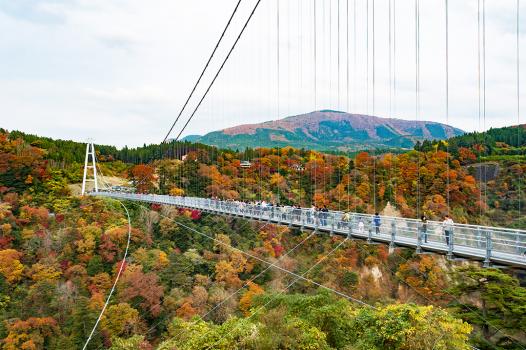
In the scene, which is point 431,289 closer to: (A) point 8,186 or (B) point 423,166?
(B) point 423,166

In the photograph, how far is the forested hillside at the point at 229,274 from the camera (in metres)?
16.9

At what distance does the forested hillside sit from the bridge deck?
4.19 meters

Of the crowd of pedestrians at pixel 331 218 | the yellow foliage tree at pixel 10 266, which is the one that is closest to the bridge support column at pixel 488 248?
the crowd of pedestrians at pixel 331 218

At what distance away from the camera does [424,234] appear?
31.7ft

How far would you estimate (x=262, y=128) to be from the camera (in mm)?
170375

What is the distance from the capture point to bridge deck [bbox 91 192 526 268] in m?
8.10

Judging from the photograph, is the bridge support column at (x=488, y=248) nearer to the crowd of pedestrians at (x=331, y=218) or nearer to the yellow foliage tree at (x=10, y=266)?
the crowd of pedestrians at (x=331, y=218)

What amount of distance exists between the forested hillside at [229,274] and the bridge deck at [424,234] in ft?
13.7

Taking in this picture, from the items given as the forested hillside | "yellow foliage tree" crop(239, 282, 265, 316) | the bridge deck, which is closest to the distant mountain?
the forested hillside

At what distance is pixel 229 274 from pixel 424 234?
986 inches

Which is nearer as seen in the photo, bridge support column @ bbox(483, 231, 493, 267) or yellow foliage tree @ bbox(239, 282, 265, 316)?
bridge support column @ bbox(483, 231, 493, 267)

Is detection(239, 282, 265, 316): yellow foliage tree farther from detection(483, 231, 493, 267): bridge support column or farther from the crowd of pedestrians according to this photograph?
detection(483, 231, 493, 267): bridge support column

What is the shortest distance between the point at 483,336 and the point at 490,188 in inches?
738

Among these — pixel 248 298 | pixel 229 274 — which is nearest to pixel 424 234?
pixel 248 298
